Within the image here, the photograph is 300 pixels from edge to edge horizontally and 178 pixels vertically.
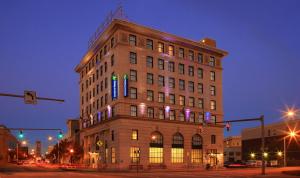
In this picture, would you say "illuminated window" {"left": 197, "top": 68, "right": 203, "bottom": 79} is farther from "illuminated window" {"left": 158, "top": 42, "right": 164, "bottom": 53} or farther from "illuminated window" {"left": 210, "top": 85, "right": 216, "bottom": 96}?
"illuminated window" {"left": 158, "top": 42, "right": 164, "bottom": 53}

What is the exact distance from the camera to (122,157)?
227 feet

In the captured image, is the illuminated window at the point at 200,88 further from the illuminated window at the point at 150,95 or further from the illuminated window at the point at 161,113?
the illuminated window at the point at 150,95

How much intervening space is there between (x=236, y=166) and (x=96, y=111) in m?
31.2

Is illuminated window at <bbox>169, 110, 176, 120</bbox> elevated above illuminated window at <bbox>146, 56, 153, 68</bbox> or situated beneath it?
situated beneath

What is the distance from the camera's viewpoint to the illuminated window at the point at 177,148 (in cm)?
7681

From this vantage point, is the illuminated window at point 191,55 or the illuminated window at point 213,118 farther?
the illuminated window at point 213,118

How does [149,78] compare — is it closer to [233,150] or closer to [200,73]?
Result: [200,73]

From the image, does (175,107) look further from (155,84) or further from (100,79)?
(100,79)

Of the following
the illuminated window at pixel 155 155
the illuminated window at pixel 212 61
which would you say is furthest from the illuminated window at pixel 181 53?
the illuminated window at pixel 155 155

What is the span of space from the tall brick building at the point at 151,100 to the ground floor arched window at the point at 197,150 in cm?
20

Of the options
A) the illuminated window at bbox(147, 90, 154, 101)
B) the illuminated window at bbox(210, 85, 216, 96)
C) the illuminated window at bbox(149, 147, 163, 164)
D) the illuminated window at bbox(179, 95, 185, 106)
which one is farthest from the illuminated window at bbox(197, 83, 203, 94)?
the illuminated window at bbox(149, 147, 163, 164)

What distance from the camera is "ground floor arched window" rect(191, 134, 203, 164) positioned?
8011cm

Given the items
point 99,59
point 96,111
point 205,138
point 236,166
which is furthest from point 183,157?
point 99,59

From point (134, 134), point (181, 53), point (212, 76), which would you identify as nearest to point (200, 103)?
point (212, 76)
